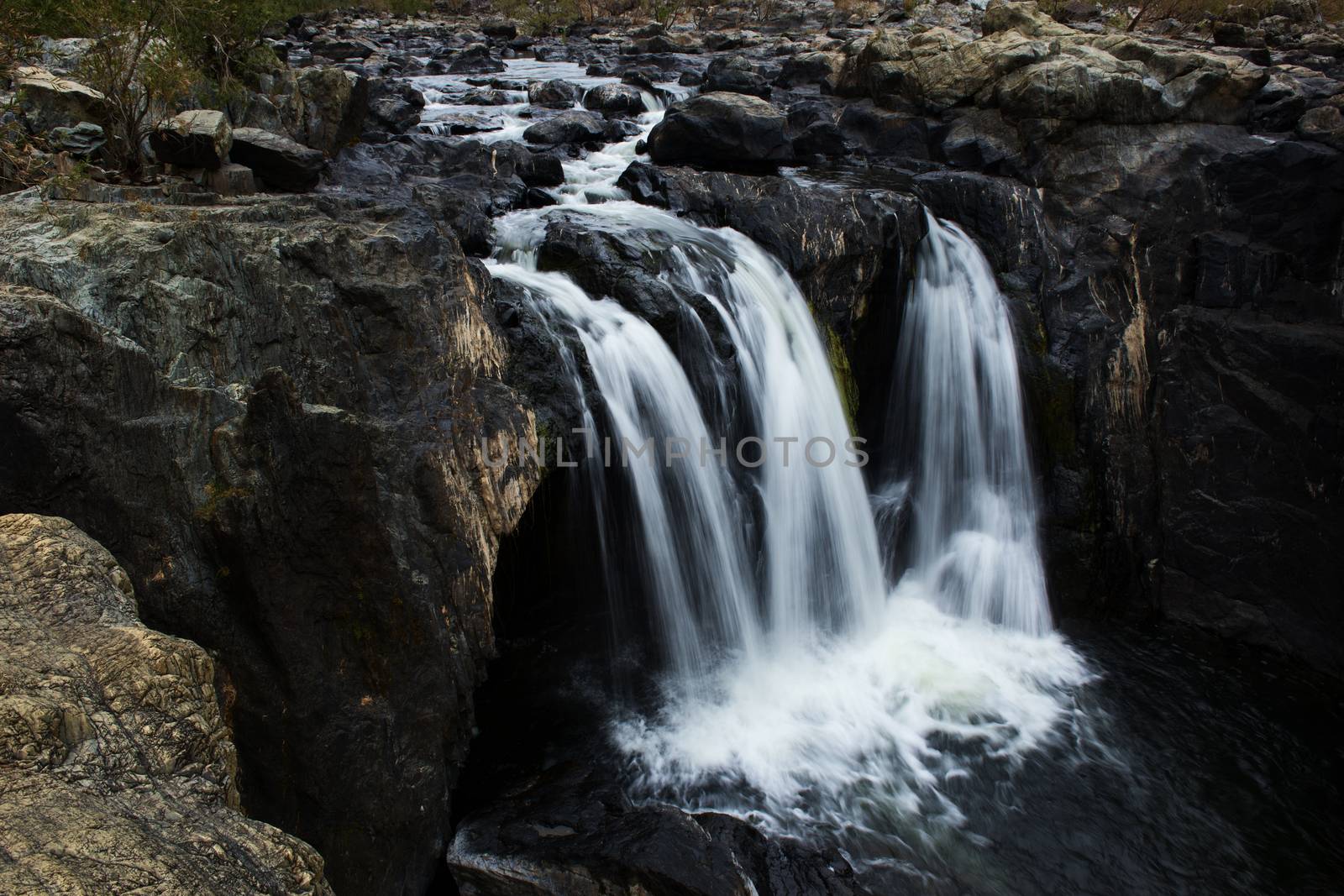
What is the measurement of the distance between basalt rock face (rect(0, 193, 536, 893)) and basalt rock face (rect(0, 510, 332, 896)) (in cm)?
103

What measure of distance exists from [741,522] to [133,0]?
810 cm

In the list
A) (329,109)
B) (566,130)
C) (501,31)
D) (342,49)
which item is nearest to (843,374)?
(566,130)

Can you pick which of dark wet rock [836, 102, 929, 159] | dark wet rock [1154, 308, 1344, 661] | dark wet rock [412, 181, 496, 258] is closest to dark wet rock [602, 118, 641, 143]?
dark wet rock [836, 102, 929, 159]

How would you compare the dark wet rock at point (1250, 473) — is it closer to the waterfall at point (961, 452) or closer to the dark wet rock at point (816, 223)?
the waterfall at point (961, 452)

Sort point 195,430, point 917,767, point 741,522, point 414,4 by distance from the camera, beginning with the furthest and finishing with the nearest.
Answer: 1. point 414,4
2. point 741,522
3. point 917,767
4. point 195,430

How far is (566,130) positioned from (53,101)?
709 cm

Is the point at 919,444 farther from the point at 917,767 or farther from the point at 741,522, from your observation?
the point at 917,767

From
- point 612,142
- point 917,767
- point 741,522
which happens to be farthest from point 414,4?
point 917,767

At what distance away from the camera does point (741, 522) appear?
25.7 feet

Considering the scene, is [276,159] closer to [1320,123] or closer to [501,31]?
[1320,123]

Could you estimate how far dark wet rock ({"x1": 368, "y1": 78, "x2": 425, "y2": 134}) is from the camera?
1291cm

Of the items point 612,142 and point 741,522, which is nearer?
point 741,522

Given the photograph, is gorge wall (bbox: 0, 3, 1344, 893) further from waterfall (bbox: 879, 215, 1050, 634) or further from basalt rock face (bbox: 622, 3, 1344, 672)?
waterfall (bbox: 879, 215, 1050, 634)

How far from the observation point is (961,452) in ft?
31.6
